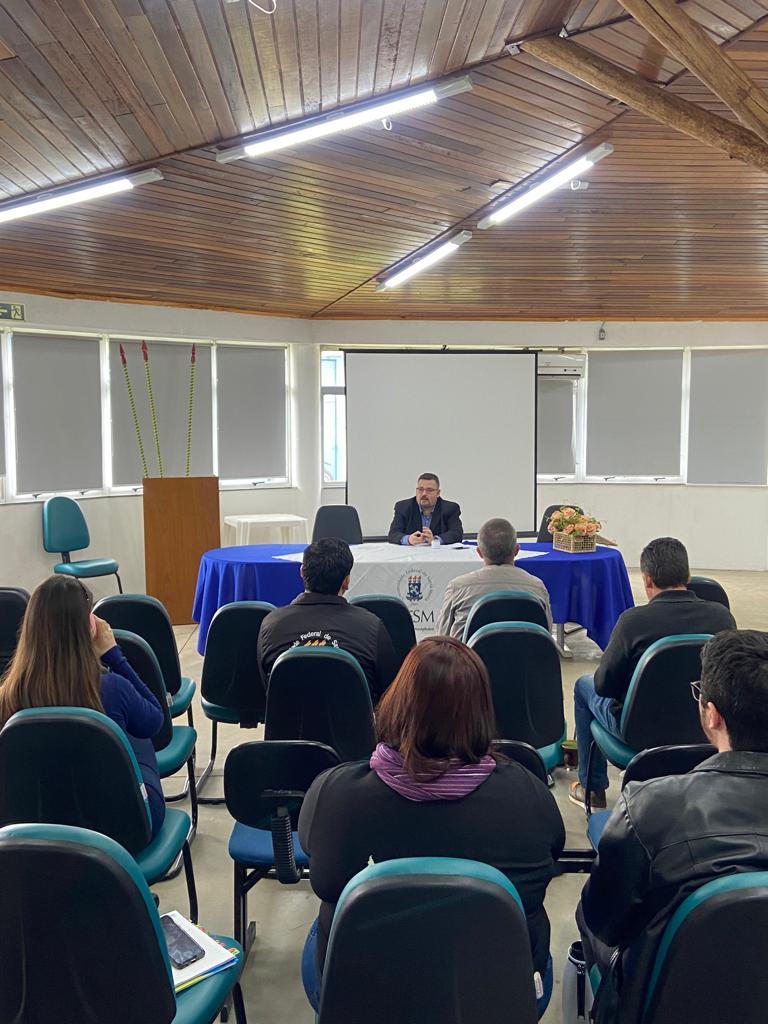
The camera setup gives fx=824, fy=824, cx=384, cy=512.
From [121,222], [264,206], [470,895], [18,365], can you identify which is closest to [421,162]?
[264,206]

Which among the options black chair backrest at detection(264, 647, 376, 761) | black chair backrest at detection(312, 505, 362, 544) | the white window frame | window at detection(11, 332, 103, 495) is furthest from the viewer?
window at detection(11, 332, 103, 495)

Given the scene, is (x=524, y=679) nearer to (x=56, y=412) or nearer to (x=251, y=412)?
(x=56, y=412)

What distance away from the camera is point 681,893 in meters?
1.36

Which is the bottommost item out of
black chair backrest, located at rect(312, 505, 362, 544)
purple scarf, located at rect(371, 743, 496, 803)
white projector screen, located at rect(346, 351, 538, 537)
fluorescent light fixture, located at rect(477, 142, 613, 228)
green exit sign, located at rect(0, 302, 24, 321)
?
purple scarf, located at rect(371, 743, 496, 803)

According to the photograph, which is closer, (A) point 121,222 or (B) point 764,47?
(B) point 764,47

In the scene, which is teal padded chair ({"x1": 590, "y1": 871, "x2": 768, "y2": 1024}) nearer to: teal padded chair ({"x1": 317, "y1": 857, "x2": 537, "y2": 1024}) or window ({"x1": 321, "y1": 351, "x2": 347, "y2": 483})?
teal padded chair ({"x1": 317, "y1": 857, "x2": 537, "y2": 1024})

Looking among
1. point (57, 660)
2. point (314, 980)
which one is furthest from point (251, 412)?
point (314, 980)

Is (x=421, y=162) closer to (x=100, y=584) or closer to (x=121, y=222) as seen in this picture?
(x=121, y=222)

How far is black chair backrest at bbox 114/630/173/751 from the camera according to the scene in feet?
9.29

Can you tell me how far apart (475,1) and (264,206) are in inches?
98.7

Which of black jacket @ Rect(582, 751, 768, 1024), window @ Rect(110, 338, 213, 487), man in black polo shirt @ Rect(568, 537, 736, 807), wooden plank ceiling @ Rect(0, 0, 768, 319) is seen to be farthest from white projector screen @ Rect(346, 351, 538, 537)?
black jacket @ Rect(582, 751, 768, 1024)

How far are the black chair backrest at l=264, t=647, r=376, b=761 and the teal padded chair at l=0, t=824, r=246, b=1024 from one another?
46.0 inches

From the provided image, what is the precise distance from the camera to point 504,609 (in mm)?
3486

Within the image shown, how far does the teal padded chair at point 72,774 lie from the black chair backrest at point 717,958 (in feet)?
3.98
